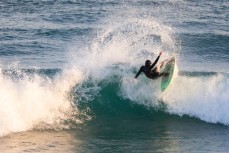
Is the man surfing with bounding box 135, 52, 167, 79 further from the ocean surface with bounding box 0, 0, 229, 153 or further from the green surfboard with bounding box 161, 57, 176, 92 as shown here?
the ocean surface with bounding box 0, 0, 229, 153

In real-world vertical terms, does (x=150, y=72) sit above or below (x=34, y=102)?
above

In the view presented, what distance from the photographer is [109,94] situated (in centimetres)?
2188

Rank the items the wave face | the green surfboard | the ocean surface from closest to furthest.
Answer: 1. the ocean surface
2. the green surfboard
3. the wave face

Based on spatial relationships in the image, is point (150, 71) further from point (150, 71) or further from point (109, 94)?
point (109, 94)

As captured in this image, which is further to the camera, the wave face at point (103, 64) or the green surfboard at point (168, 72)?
the wave face at point (103, 64)

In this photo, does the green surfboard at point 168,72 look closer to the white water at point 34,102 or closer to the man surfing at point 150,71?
the man surfing at point 150,71

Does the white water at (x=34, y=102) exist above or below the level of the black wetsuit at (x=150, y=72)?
below

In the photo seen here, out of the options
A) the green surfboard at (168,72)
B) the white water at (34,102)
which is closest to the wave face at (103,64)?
the white water at (34,102)

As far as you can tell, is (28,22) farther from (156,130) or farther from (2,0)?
(156,130)

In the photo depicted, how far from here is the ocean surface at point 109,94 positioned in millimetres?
18344

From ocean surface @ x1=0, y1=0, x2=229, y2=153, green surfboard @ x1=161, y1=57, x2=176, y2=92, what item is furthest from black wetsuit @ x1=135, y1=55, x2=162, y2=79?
ocean surface @ x1=0, y1=0, x2=229, y2=153

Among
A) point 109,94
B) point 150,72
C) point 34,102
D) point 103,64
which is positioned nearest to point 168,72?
point 150,72

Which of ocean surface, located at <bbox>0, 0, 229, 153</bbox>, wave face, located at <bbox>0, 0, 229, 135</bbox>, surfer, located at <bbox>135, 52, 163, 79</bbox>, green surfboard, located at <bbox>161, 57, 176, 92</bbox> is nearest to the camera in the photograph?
ocean surface, located at <bbox>0, 0, 229, 153</bbox>

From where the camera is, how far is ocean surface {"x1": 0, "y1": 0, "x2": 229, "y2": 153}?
18344 millimetres
